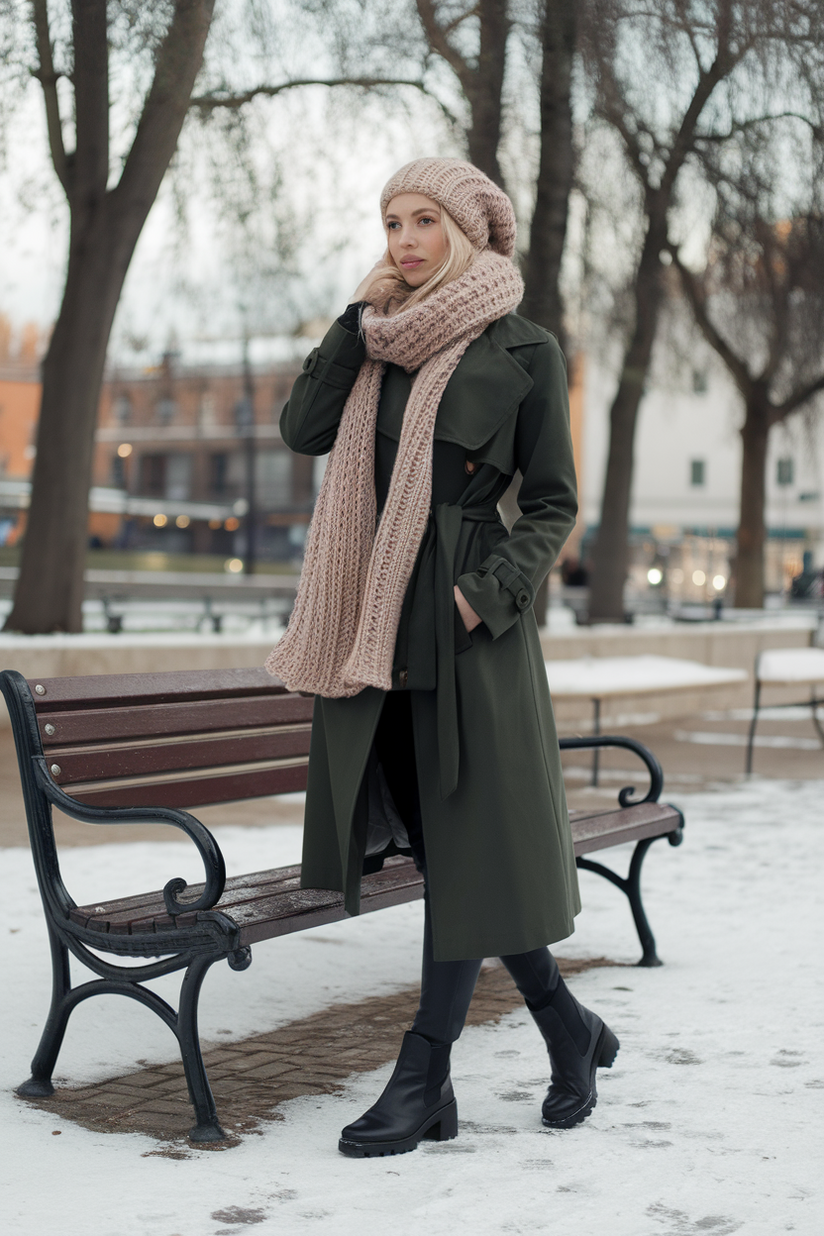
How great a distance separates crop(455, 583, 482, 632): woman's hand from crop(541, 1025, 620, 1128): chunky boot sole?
43.0 inches

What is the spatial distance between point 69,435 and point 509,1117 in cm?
839

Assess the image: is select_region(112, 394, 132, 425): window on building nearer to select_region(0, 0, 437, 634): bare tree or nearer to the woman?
select_region(0, 0, 437, 634): bare tree

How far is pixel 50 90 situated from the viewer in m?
10.2

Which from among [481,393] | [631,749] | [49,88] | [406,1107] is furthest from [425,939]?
[49,88]

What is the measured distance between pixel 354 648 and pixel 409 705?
0.18m

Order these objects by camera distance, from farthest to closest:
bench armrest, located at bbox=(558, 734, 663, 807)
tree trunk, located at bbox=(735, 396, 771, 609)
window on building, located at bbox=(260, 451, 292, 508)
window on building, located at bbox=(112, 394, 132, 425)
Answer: window on building, located at bbox=(112, 394, 132, 425) → window on building, located at bbox=(260, 451, 292, 508) → tree trunk, located at bbox=(735, 396, 771, 609) → bench armrest, located at bbox=(558, 734, 663, 807)

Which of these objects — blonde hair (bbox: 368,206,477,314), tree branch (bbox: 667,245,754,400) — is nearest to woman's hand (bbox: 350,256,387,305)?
blonde hair (bbox: 368,206,477,314)

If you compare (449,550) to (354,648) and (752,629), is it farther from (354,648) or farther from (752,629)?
(752,629)

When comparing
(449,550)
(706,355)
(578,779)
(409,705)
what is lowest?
(578,779)

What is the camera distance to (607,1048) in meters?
3.61

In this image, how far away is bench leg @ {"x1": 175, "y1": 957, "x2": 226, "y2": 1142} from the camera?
330cm

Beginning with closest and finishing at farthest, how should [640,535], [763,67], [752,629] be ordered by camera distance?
[763,67] → [752,629] → [640,535]

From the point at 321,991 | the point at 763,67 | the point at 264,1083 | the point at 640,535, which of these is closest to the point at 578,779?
the point at 763,67

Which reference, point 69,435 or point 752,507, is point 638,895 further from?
point 752,507
